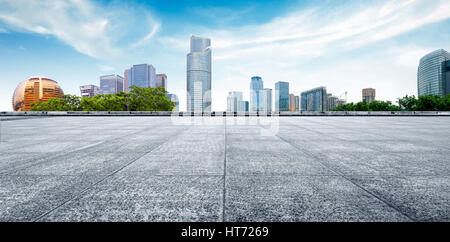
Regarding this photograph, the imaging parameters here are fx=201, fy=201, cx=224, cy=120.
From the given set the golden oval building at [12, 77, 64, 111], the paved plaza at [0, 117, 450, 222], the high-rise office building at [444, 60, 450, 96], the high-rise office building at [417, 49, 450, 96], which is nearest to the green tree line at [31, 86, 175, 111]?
the paved plaza at [0, 117, 450, 222]

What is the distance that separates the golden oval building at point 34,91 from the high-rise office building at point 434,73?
305m

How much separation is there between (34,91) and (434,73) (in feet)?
1052

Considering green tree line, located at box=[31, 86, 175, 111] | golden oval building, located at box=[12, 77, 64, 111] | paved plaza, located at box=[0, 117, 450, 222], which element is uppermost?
golden oval building, located at box=[12, 77, 64, 111]

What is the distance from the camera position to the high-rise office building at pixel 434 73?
15688cm

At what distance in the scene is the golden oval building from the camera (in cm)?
15688

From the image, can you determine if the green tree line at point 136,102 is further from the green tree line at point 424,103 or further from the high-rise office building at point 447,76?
the high-rise office building at point 447,76

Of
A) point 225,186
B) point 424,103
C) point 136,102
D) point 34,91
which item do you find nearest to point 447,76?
point 424,103

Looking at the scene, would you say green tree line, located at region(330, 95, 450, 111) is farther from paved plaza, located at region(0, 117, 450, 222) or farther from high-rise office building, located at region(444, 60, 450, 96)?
high-rise office building, located at region(444, 60, 450, 96)

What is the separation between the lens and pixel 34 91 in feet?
519

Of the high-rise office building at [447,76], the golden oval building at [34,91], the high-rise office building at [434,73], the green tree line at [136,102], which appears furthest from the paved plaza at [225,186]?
the high-rise office building at [447,76]

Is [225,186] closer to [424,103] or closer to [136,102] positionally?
[136,102]

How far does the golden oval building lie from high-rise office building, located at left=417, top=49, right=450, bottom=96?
305 meters

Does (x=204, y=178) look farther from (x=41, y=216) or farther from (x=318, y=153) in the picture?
(x=318, y=153)
